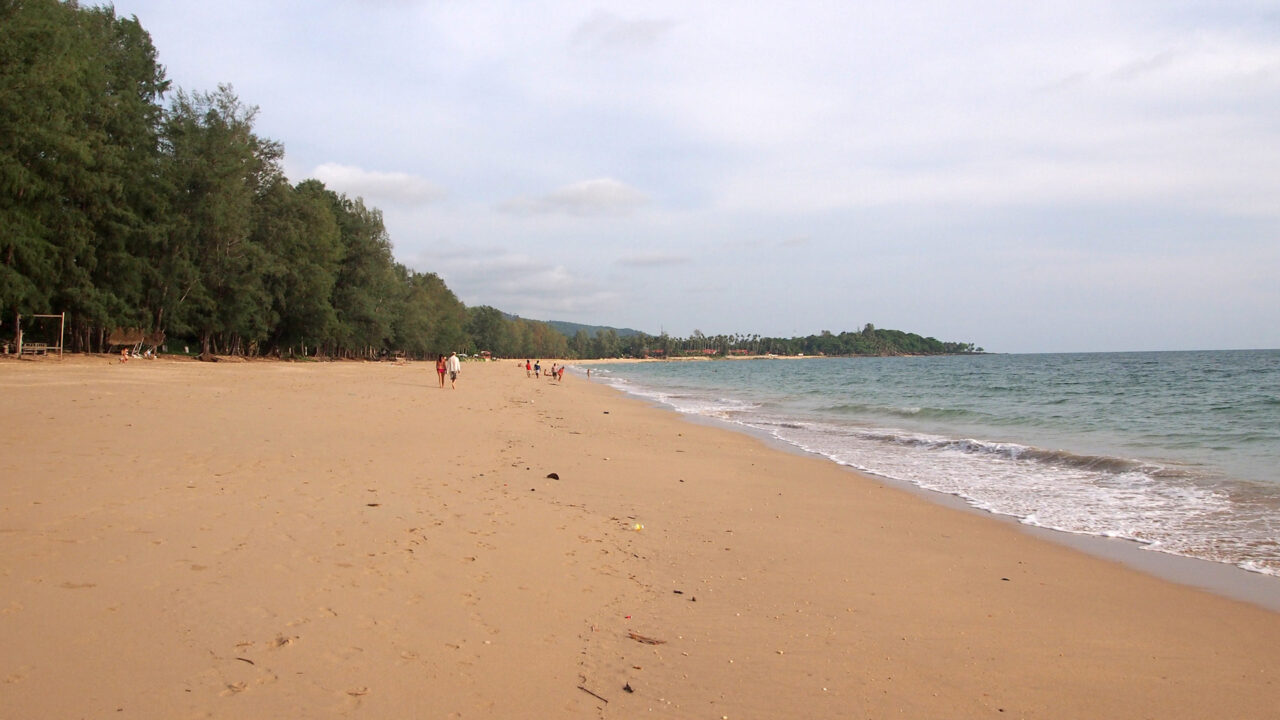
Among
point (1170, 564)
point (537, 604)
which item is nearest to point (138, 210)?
point (537, 604)

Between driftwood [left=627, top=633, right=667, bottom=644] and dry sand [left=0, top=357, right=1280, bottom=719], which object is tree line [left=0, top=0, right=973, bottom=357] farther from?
driftwood [left=627, top=633, right=667, bottom=644]

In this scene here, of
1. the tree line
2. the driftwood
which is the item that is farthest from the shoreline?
the tree line

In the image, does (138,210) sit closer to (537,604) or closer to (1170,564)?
(537,604)

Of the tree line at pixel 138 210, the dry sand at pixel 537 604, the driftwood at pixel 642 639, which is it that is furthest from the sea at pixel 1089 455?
the tree line at pixel 138 210

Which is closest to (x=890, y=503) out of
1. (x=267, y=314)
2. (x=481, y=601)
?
(x=481, y=601)

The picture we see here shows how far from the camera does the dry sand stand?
3365mm

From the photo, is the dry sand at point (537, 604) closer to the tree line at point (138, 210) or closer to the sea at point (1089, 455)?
the sea at point (1089, 455)

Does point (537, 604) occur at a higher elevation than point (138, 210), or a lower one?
lower

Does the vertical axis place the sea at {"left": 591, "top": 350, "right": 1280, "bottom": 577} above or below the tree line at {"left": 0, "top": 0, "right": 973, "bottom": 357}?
below

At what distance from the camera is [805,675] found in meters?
3.77

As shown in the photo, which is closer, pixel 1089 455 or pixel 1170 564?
pixel 1170 564

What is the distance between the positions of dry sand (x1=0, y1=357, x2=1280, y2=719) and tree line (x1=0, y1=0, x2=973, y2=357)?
23813 mm

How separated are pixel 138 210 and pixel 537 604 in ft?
128

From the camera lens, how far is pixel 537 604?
4.57 m
